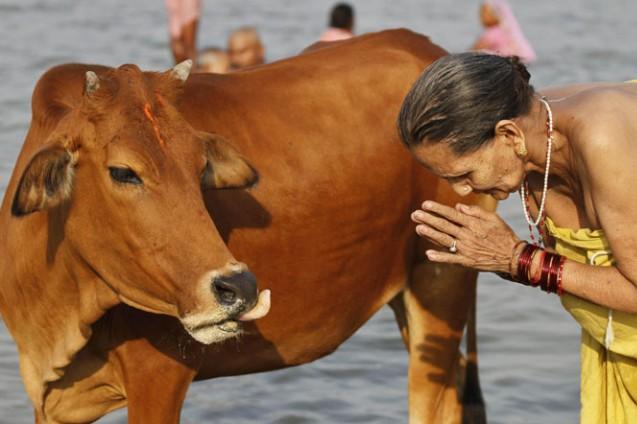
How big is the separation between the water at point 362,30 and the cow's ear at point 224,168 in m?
2.30

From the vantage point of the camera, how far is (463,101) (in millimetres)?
4039

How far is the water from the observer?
7.05 metres

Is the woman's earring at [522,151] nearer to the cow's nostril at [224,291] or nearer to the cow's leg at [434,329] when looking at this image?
the cow's nostril at [224,291]

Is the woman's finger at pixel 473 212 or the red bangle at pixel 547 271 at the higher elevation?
the woman's finger at pixel 473 212

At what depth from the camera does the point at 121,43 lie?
16984 mm

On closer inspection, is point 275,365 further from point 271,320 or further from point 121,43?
point 121,43

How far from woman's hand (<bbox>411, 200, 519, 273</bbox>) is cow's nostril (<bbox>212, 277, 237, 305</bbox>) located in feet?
2.06

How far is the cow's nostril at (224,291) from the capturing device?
164 inches

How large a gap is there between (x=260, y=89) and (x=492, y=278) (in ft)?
13.2

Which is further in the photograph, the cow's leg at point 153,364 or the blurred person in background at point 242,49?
the blurred person in background at point 242,49

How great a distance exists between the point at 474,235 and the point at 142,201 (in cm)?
104

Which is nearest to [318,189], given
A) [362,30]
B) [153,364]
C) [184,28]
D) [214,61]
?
[153,364]

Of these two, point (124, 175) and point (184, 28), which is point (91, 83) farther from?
point (184, 28)

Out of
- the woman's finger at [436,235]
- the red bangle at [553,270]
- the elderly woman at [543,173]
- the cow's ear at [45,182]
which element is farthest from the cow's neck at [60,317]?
the red bangle at [553,270]
